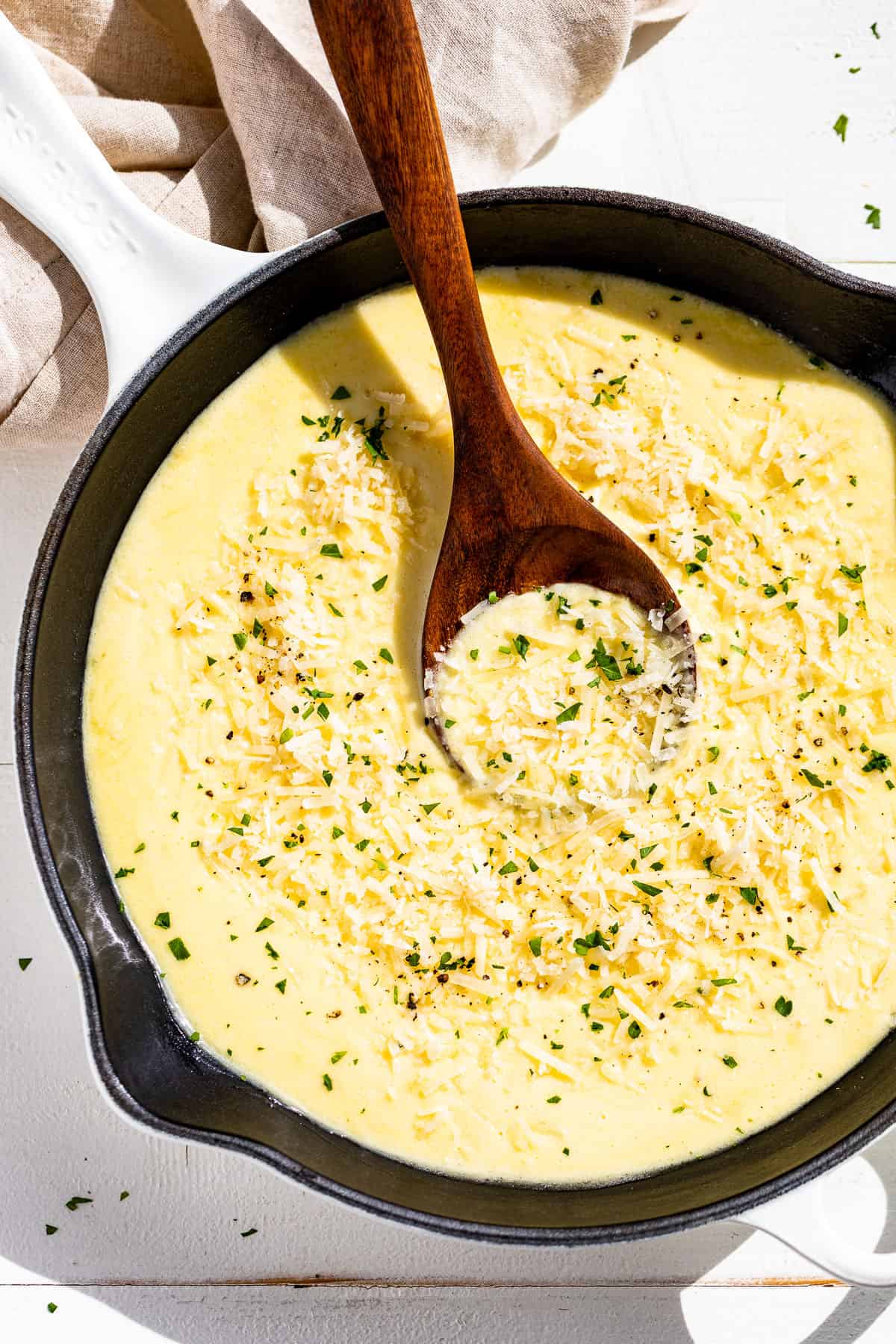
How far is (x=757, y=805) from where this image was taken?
2018mm

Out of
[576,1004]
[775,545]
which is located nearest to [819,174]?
[775,545]

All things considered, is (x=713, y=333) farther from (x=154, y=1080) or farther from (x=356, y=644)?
(x=154, y=1080)

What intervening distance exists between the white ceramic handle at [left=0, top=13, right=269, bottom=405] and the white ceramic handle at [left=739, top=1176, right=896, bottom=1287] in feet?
5.64

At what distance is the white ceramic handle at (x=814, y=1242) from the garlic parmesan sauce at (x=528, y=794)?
0.24m

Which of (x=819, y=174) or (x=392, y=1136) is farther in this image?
(x=819, y=174)

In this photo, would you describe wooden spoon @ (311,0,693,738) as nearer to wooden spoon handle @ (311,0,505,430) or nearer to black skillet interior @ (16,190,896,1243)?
wooden spoon handle @ (311,0,505,430)

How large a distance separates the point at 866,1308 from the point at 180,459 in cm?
218

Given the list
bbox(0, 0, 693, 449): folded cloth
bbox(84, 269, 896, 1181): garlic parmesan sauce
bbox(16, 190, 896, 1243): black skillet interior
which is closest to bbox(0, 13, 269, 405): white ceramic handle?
bbox(16, 190, 896, 1243): black skillet interior

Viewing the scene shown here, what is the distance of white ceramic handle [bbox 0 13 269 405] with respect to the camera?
6.13ft

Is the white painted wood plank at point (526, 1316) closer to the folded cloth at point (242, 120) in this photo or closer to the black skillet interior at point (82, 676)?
the black skillet interior at point (82, 676)

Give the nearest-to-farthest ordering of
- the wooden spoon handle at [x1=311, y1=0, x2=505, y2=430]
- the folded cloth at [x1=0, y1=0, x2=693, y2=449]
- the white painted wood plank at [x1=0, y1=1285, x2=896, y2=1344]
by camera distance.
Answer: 1. the wooden spoon handle at [x1=311, y1=0, x2=505, y2=430]
2. the folded cloth at [x1=0, y1=0, x2=693, y2=449]
3. the white painted wood plank at [x1=0, y1=1285, x2=896, y2=1344]

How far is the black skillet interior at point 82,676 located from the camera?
1885mm

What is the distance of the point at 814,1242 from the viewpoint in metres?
1.83

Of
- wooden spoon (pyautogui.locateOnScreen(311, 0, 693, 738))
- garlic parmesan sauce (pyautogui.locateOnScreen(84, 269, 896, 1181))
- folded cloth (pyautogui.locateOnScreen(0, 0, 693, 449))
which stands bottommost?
garlic parmesan sauce (pyautogui.locateOnScreen(84, 269, 896, 1181))
